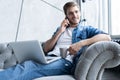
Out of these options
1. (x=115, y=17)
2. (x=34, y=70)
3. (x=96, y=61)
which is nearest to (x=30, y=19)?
(x=115, y=17)

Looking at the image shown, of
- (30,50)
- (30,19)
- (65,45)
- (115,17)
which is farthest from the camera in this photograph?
(115,17)

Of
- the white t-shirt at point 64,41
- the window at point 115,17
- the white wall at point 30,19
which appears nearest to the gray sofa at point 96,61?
the white t-shirt at point 64,41

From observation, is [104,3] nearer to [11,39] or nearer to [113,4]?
[113,4]

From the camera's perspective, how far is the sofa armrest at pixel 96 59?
1730 millimetres

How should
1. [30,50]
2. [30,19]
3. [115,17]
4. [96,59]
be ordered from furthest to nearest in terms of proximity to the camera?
[115,17] → [30,19] → [30,50] → [96,59]

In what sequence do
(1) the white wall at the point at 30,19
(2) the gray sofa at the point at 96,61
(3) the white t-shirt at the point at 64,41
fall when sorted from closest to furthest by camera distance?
(2) the gray sofa at the point at 96,61 < (3) the white t-shirt at the point at 64,41 < (1) the white wall at the point at 30,19

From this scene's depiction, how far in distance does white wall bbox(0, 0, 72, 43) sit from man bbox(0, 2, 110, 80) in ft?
3.80

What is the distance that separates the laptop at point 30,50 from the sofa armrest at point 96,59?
1.01 feet

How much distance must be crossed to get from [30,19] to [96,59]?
1994 millimetres

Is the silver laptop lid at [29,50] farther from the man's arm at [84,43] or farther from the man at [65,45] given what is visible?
the man's arm at [84,43]

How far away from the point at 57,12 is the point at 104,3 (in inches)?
35.4

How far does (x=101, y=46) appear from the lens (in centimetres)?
174

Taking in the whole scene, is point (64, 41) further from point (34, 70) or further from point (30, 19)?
point (30, 19)

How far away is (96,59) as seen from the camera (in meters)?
1.76
